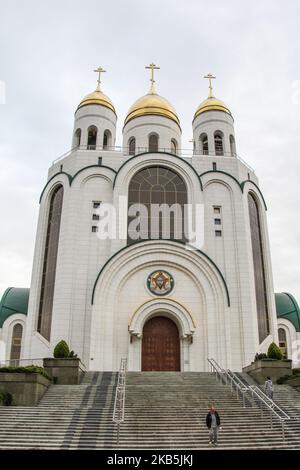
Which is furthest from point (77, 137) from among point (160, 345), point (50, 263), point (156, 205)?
point (160, 345)

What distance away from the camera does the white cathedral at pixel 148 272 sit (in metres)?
22.4

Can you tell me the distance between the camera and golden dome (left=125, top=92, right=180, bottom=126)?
31.1 m

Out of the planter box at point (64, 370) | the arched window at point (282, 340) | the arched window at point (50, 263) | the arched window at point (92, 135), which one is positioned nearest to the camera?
the planter box at point (64, 370)

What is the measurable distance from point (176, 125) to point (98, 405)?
22.5 m

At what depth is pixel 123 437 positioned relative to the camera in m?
11.4

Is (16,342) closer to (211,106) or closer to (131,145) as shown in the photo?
(131,145)

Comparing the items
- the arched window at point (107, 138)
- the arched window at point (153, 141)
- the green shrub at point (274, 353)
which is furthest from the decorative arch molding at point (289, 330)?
the arched window at point (107, 138)

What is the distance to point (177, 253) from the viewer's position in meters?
24.0

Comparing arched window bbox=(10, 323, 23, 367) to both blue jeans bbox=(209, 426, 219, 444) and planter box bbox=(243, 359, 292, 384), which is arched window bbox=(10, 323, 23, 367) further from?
blue jeans bbox=(209, 426, 219, 444)

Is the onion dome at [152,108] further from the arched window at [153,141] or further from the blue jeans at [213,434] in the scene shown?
the blue jeans at [213,434]

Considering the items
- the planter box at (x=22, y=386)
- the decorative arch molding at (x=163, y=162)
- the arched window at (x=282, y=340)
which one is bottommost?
the planter box at (x=22, y=386)

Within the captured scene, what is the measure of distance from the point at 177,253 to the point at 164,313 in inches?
138

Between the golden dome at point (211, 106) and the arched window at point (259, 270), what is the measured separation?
7.59 meters
